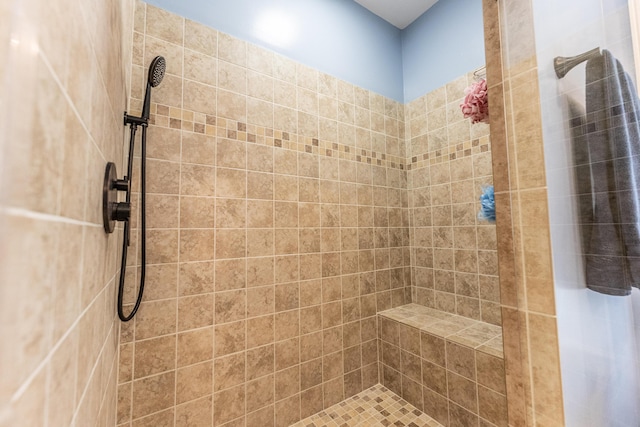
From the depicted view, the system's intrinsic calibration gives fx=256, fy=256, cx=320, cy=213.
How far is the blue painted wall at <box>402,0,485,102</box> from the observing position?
1.90 metres

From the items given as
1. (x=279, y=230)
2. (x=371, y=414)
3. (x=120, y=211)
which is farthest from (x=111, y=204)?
(x=371, y=414)

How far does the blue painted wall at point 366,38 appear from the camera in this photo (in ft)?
5.05

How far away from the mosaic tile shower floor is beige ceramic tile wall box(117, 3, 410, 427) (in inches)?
3.2

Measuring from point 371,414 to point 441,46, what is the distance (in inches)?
109

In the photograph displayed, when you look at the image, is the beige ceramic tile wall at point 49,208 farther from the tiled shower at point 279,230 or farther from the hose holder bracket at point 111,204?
the tiled shower at point 279,230

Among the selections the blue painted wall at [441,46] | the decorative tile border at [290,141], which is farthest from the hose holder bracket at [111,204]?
the blue painted wall at [441,46]

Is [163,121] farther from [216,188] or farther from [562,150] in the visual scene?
[562,150]

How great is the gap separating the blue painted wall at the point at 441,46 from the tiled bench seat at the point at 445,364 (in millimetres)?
1854

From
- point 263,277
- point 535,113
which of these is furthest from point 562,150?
point 263,277

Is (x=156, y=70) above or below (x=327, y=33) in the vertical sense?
below

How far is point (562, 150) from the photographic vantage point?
670 millimetres

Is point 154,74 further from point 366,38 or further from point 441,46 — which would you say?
point 441,46

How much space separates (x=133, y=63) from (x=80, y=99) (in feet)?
3.52

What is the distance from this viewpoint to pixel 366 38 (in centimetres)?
217
